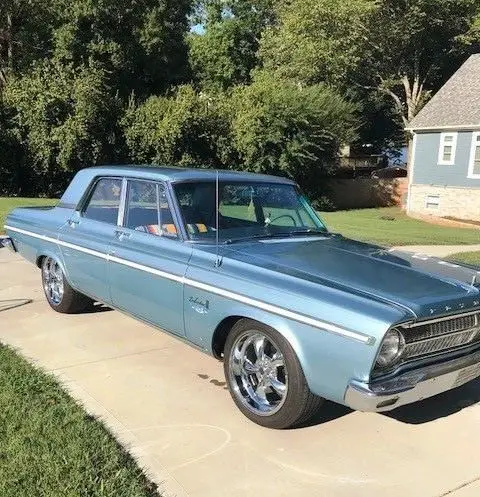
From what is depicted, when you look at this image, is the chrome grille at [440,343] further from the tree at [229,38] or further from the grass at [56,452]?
the tree at [229,38]

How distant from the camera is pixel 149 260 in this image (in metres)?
4.60

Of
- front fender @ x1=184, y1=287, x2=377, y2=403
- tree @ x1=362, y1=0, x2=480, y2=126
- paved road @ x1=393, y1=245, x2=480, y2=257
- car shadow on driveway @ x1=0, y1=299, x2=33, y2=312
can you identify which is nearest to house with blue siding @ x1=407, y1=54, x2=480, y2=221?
tree @ x1=362, y1=0, x2=480, y2=126

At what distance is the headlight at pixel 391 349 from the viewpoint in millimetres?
3359

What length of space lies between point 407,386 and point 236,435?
3.60ft

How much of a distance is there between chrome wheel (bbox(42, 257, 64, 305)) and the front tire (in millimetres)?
2715

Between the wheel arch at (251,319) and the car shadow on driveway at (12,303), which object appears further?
the car shadow on driveway at (12,303)

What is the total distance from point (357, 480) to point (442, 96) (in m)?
27.9

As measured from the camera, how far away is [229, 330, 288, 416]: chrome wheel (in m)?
3.83

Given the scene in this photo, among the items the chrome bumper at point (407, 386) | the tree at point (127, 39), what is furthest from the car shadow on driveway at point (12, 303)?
the tree at point (127, 39)

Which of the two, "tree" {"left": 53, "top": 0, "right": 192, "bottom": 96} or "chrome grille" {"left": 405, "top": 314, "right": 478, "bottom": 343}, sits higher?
"tree" {"left": 53, "top": 0, "right": 192, "bottom": 96}

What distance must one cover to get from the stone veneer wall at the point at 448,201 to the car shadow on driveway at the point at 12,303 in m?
22.5

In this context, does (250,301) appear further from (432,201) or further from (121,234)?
(432,201)

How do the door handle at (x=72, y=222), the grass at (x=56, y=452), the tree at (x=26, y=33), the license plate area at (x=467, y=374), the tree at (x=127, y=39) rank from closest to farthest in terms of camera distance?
the grass at (x=56, y=452) < the license plate area at (x=467, y=374) < the door handle at (x=72, y=222) < the tree at (x=127, y=39) < the tree at (x=26, y=33)

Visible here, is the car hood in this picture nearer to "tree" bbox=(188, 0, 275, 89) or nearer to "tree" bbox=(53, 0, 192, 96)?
"tree" bbox=(53, 0, 192, 96)
